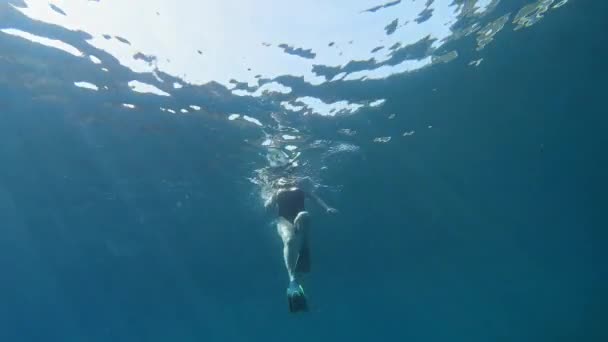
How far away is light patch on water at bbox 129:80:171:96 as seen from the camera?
42.7 ft

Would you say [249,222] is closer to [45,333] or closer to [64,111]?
[64,111]

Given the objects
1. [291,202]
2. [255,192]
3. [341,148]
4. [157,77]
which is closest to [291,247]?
[291,202]

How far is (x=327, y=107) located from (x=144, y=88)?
6285 mm

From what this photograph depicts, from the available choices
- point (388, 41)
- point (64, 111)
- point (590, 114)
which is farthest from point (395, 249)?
point (64, 111)

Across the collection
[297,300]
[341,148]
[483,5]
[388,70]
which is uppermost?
[483,5]

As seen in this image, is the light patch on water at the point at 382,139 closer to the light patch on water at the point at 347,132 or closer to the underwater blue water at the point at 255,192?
the underwater blue water at the point at 255,192

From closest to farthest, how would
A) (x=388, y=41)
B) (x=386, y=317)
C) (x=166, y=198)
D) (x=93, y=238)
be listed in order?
1. (x=388, y=41)
2. (x=166, y=198)
3. (x=93, y=238)
4. (x=386, y=317)

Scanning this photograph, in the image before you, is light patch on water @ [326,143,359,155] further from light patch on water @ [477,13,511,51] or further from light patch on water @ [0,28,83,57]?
light patch on water @ [0,28,83,57]

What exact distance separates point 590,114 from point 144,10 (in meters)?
21.2

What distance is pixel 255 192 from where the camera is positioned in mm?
20797

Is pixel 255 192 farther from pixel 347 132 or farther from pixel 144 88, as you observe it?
pixel 144 88

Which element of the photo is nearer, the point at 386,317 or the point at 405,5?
the point at 405,5

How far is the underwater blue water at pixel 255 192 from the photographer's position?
1488cm

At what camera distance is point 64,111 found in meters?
14.2
